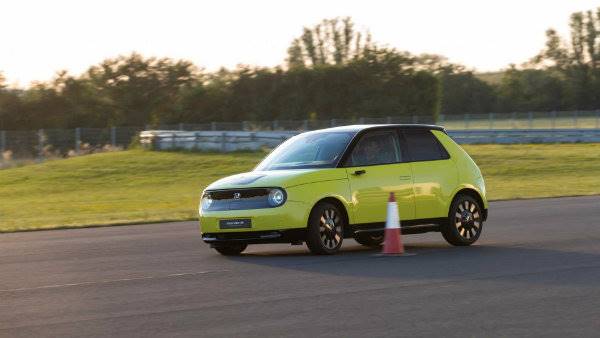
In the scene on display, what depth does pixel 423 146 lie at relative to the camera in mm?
16656

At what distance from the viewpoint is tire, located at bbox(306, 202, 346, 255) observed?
15094mm

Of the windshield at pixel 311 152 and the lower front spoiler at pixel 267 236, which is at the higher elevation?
the windshield at pixel 311 152

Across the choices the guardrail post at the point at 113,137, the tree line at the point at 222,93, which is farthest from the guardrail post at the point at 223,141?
the tree line at the point at 222,93

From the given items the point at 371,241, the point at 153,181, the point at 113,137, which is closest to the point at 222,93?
the point at 113,137

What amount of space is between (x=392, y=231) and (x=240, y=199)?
6.32ft

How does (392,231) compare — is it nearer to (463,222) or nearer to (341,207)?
(341,207)

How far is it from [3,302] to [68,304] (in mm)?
673

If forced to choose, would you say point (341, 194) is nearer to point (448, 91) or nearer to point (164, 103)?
point (164, 103)

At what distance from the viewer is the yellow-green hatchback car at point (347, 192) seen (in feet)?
49.4

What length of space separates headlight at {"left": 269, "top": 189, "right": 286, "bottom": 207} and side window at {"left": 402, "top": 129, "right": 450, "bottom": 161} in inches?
89.8

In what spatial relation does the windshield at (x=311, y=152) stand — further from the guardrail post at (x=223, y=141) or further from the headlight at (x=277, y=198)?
the guardrail post at (x=223, y=141)

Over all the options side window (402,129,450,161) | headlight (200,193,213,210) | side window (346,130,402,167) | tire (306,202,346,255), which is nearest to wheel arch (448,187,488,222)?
side window (402,129,450,161)

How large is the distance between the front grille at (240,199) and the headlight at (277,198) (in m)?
0.06

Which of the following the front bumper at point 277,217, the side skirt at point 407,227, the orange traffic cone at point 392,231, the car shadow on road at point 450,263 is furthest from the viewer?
the side skirt at point 407,227
